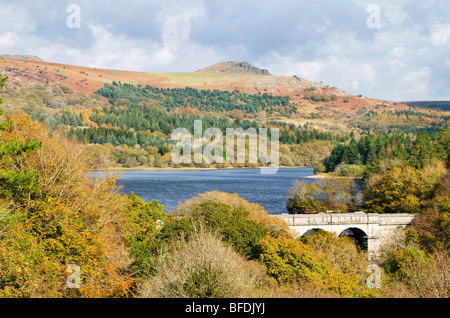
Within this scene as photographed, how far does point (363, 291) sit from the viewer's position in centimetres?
2261

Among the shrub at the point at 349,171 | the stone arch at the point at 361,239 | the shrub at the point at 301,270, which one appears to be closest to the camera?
the shrub at the point at 301,270

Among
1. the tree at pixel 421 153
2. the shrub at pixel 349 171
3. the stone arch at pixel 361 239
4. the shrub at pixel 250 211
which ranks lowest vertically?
the stone arch at pixel 361 239

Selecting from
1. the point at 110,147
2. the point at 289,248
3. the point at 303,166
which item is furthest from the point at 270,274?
the point at 303,166

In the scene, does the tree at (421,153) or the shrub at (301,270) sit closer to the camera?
the shrub at (301,270)

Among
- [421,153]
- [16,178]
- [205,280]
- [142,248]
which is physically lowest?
[142,248]

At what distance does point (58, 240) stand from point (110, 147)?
391 ft

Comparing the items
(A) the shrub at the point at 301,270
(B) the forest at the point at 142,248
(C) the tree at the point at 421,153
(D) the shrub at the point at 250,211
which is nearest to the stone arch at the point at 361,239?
(B) the forest at the point at 142,248

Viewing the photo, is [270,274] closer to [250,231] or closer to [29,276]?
[250,231]

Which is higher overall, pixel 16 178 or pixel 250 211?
pixel 16 178

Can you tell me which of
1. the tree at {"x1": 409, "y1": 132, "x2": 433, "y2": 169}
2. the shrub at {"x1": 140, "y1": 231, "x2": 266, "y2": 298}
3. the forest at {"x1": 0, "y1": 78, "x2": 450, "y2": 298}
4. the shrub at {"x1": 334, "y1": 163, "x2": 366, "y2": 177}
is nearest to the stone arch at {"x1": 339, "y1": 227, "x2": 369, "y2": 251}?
the forest at {"x1": 0, "y1": 78, "x2": 450, "y2": 298}

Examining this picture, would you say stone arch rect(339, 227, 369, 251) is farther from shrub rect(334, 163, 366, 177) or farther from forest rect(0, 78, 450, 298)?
shrub rect(334, 163, 366, 177)

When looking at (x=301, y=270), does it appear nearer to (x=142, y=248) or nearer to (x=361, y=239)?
(x=142, y=248)

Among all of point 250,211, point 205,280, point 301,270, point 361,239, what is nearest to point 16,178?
point 205,280

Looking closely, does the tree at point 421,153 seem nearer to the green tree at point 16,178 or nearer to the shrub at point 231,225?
the shrub at point 231,225
